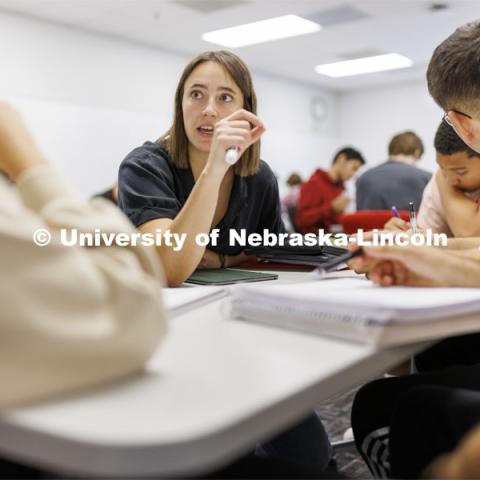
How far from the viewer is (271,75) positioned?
8594 millimetres

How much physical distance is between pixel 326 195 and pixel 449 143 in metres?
3.88

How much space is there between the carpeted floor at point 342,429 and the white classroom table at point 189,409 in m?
0.96

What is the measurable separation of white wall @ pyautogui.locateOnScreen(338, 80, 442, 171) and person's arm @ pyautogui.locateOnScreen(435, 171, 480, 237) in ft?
24.6

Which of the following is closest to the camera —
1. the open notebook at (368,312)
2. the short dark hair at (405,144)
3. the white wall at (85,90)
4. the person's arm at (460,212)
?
the open notebook at (368,312)

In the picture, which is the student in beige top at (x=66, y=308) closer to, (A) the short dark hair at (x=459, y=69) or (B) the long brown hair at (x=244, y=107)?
(A) the short dark hair at (x=459, y=69)

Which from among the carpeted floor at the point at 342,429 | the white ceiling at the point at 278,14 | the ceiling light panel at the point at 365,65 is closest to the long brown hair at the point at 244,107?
the carpeted floor at the point at 342,429

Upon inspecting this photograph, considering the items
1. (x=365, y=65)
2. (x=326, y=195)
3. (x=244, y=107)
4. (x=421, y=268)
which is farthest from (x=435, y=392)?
(x=365, y=65)

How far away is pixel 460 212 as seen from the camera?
5.77 feet

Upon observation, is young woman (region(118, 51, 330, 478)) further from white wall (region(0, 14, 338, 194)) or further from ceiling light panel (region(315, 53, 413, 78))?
ceiling light panel (region(315, 53, 413, 78))

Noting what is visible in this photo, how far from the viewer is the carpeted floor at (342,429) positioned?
75.9 inches

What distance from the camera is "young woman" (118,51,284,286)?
1560 millimetres

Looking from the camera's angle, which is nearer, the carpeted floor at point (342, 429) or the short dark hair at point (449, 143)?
the short dark hair at point (449, 143)

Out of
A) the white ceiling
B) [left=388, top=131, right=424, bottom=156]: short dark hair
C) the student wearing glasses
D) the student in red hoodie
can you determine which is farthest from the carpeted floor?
the white ceiling

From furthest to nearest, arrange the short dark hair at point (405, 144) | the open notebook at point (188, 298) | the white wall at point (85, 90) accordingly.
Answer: the white wall at point (85, 90)
the short dark hair at point (405, 144)
the open notebook at point (188, 298)
